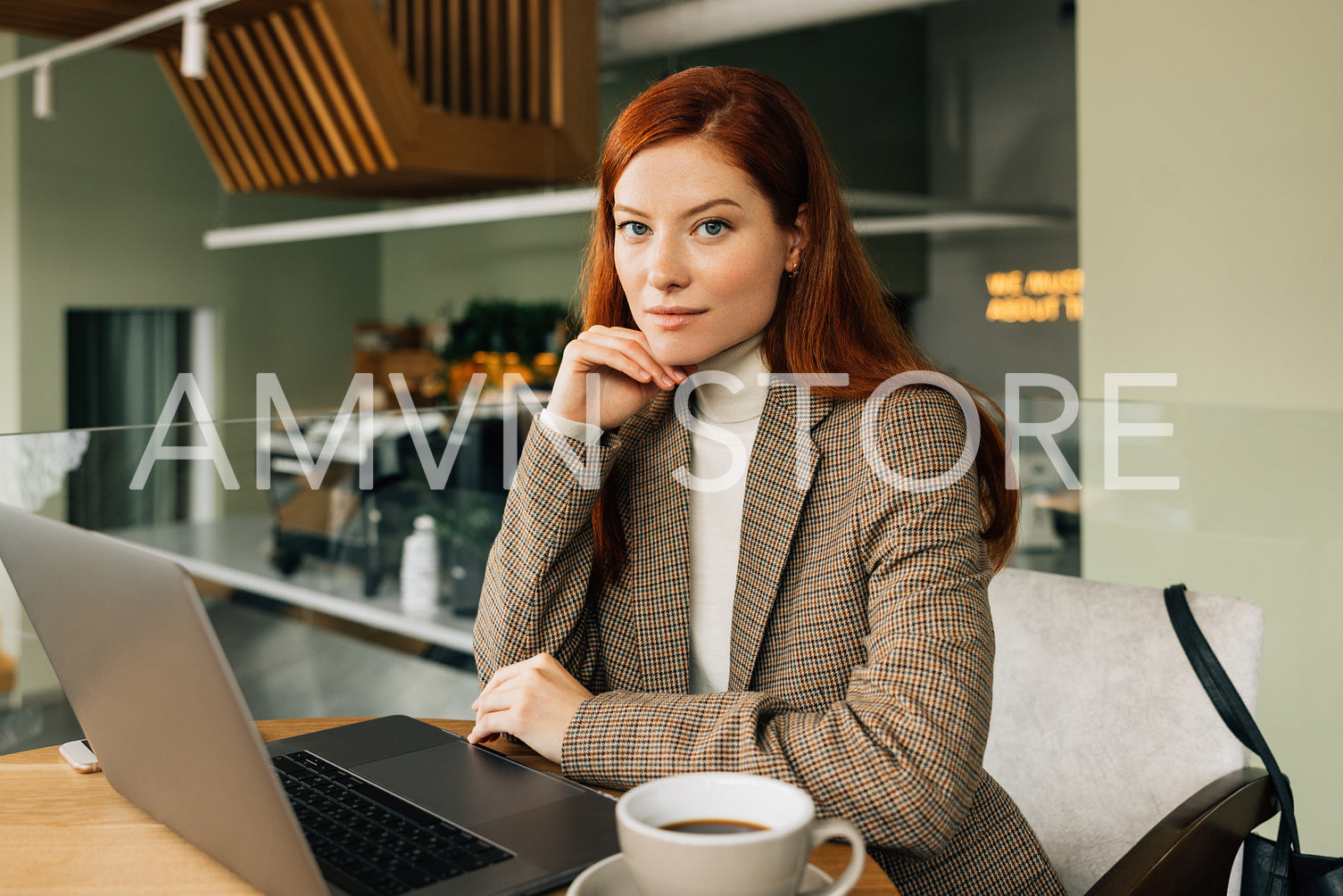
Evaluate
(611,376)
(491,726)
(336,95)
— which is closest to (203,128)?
(336,95)

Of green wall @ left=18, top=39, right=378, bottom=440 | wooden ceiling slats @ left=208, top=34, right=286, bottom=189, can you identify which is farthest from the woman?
green wall @ left=18, top=39, right=378, bottom=440

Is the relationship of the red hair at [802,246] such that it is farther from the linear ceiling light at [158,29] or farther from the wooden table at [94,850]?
the linear ceiling light at [158,29]

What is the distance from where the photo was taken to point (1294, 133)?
270 centimetres

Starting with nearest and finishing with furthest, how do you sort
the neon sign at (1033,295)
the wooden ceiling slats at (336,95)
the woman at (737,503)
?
1. the woman at (737,503)
2. the wooden ceiling slats at (336,95)
3. the neon sign at (1033,295)

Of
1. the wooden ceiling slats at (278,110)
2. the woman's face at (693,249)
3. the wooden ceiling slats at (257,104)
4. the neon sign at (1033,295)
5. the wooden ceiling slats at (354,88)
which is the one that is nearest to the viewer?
the woman's face at (693,249)

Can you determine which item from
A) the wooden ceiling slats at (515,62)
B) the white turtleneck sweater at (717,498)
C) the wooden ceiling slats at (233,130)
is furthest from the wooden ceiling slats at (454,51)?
the white turtleneck sweater at (717,498)

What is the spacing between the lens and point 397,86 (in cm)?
552

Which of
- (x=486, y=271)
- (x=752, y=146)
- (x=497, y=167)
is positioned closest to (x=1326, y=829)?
(x=752, y=146)

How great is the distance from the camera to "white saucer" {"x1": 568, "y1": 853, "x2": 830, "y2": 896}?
2.35 ft

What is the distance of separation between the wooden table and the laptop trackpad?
16 centimetres

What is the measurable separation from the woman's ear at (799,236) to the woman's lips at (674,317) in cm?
13

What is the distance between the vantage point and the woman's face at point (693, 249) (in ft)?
3.76

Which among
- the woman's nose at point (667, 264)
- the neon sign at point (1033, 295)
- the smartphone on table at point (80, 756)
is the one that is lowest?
the smartphone on table at point (80, 756)

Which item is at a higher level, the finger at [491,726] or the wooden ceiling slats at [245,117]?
the wooden ceiling slats at [245,117]
